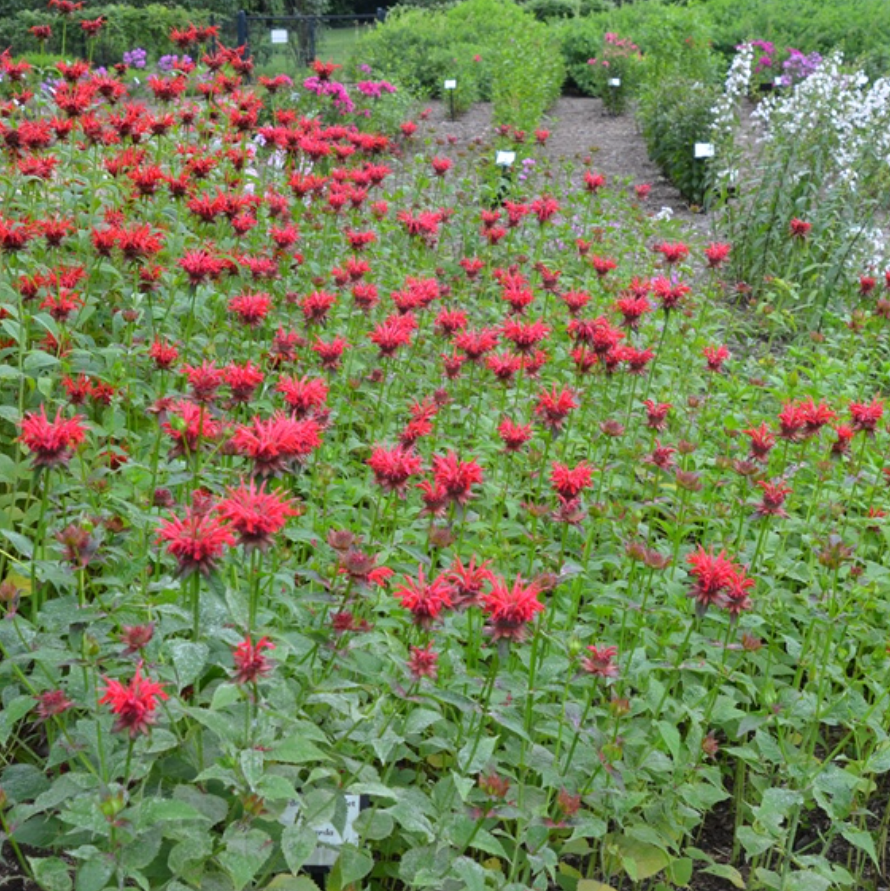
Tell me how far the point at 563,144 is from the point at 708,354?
297 inches

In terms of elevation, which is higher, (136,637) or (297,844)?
(136,637)

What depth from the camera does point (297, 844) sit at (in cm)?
155

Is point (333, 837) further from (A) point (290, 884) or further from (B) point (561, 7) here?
(B) point (561, 7)

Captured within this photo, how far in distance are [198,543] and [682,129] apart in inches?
301

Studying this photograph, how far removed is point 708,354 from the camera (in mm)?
3037

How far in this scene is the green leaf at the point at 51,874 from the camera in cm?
151

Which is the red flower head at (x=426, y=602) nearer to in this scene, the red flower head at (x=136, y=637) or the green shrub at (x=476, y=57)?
the red flower head at (x=136, y=637)

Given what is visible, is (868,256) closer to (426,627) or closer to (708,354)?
(708,354)

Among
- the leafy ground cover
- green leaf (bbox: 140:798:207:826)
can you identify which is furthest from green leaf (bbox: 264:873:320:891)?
green leaf (bbox: 140:798:207:826)

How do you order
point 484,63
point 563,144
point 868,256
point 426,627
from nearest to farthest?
point 426,627
point 868,256
point 563,144
point 484,63

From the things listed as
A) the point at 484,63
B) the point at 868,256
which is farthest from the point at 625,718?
the point at 484,63

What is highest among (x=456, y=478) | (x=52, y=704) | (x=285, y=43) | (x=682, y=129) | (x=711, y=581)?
(x=456, y=478)

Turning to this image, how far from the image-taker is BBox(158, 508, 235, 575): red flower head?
141 centimetres

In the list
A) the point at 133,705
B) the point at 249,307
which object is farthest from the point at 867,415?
the point at 133,705
